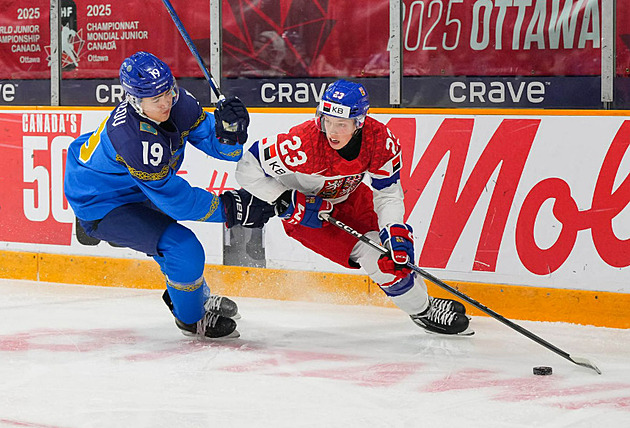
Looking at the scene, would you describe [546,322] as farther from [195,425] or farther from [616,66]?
[195,425]

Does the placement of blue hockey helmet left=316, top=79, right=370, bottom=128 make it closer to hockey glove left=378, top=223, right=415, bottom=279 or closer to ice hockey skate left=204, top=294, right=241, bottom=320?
hockey glove left=378, top=223, right=415, bottom=279

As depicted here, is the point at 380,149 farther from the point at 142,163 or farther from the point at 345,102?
the point at 142,163

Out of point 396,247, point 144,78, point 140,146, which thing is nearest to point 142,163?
point 140,146

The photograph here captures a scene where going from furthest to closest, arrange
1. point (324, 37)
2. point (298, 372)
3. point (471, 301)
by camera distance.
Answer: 1. point (324, 37)
2. point (471, 301)
3. point (298, 372)

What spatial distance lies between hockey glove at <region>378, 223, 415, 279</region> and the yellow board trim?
804 millimetres

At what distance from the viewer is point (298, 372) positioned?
11.3ft

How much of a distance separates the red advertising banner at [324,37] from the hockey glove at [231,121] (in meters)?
1.29

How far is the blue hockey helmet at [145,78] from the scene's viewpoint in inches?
137

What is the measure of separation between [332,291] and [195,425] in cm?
198

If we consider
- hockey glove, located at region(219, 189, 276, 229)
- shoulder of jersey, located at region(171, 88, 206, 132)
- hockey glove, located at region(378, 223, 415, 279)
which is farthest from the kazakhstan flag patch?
hockey glove, located at region(378, 223, 415, 279)

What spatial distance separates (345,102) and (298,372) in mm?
1004

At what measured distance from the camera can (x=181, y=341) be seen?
3971mm

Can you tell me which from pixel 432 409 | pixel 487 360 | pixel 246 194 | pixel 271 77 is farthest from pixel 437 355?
pixel 271 77

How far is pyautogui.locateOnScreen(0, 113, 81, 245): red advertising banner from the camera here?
5.36 meters
